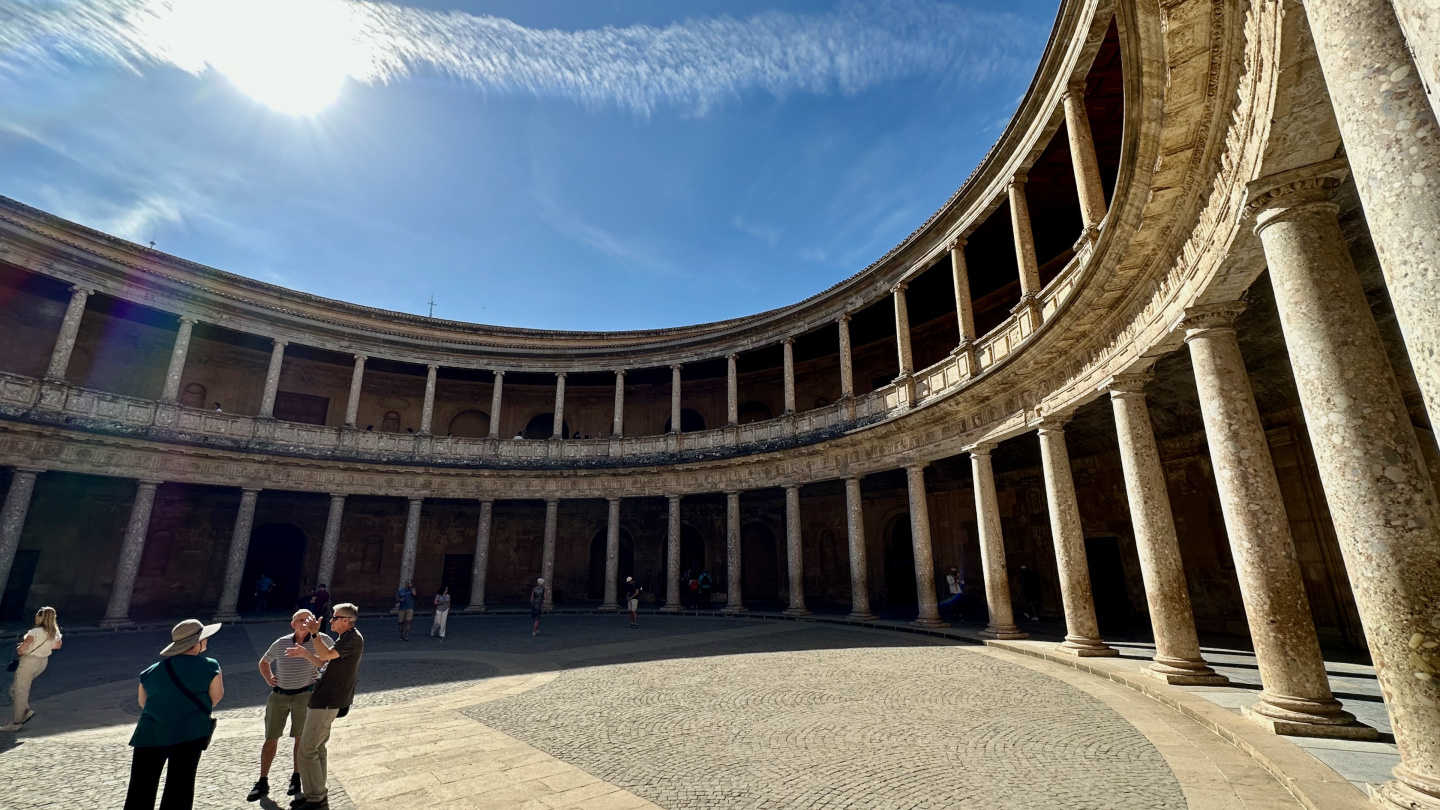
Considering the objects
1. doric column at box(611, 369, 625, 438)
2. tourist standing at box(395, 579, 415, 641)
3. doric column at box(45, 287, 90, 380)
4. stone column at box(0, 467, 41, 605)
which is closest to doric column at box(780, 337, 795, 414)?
doric column at box(611, 369, 625, 438)

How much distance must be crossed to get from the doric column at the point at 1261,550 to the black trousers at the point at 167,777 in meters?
8.08

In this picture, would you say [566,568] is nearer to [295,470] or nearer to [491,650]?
[295,470]

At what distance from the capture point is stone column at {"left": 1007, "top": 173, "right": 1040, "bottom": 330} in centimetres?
1083

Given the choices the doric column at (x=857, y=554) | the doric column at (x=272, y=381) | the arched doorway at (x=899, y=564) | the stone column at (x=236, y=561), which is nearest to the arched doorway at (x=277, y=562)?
the stone column at (x=236, y=561)

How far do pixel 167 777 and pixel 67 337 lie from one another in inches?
766

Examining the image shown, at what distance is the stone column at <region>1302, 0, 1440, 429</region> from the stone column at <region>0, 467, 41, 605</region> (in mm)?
23607

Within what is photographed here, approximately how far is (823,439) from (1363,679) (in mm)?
11157

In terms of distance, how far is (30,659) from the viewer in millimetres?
6797

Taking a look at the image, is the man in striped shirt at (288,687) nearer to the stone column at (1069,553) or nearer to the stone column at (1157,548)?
the stone column at (1157,548)

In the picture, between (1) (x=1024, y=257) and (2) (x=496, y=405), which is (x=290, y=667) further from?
(2) (x=496, y=405)

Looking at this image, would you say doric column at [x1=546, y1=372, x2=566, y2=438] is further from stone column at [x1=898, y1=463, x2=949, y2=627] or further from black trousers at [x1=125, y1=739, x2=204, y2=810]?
black trousers at [x1=125, y1=739, x2=204, y2=810]

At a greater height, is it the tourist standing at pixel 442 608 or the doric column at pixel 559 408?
the doric column at pixel 559 408

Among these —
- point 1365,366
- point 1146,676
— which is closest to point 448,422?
point 1146,676

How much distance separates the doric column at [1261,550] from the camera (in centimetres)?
513
